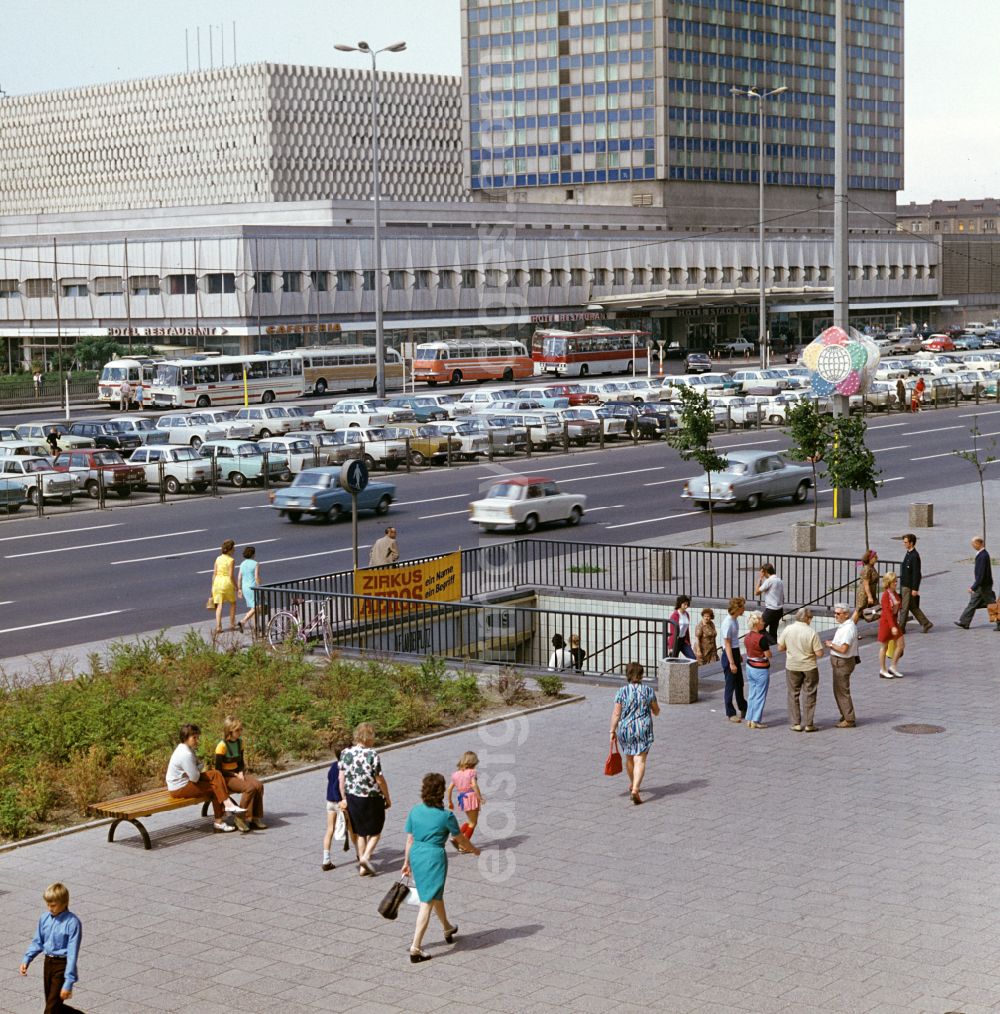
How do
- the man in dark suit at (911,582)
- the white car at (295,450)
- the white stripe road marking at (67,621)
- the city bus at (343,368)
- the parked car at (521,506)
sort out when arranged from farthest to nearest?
the city bus at (343,368) < the white car at (295,450) < the parked car at (521,506) < the white stripe road marking at (67,621) < the man in dark suit at (911,582)

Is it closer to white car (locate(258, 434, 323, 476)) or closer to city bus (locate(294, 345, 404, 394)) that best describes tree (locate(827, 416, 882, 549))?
white car (locate(258, 434, 323, 476))

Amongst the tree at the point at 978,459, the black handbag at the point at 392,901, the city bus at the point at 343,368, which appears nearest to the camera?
the black handbag at the point at 392,901

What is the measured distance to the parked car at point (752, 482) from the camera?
136 feet

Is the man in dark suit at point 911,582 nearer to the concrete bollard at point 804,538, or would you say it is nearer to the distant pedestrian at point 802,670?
the distant pedestrian at point 802,670

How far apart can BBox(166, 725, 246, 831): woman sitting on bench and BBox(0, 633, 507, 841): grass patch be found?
1367 millimetres

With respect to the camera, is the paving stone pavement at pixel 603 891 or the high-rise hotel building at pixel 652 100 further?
the high-rise hotel building at pixel 652 100

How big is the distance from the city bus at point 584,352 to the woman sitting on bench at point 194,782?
77330 mm

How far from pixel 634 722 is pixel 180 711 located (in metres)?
6.21

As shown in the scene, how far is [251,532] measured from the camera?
Result: 39188mm

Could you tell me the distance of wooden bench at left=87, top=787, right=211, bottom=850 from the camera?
1519cm

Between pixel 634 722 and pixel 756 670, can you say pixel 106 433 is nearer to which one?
pixel 756 670

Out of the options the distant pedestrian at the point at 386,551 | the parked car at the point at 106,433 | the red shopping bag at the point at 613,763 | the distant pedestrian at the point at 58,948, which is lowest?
the red shopping bag at the point at 613,763

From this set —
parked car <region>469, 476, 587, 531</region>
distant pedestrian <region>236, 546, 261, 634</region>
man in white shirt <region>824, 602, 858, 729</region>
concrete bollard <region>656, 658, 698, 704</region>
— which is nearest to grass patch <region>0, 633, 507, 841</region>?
concrete bollard <region>656, 658, 698, 704</region>

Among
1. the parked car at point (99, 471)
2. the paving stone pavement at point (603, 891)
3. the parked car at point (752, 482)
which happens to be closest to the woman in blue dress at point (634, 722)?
the paving stone pavement at point (603, 891)
